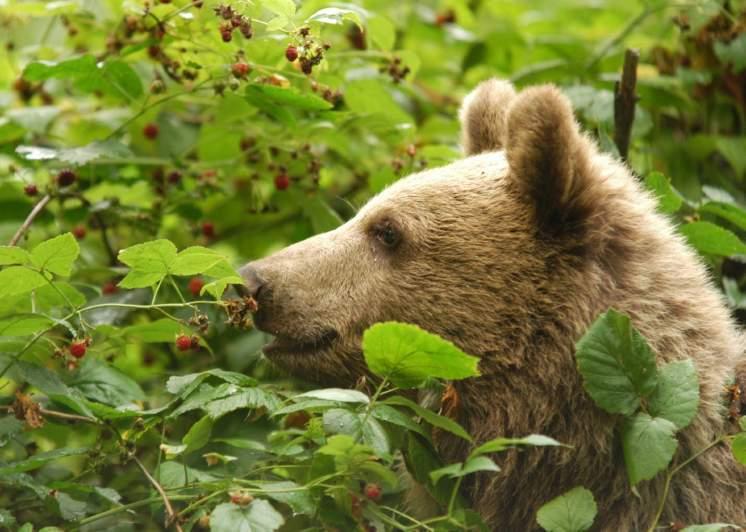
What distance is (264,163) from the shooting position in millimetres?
4977

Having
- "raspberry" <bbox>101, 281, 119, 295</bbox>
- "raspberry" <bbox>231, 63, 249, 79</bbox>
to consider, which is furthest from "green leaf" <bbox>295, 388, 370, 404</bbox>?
"raspberry" <bbox>101, 281, 119, 295</bbox>

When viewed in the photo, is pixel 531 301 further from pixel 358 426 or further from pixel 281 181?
pixel 281 181

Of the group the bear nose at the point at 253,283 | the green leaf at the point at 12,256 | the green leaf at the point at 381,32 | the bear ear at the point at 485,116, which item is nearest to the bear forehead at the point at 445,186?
the bear ear at the point at 485,116

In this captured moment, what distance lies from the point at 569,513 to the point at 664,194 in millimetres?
1477

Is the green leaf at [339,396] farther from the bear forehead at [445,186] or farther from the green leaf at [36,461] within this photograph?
the bear forehead at [445,186]

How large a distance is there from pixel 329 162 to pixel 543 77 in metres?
1.16

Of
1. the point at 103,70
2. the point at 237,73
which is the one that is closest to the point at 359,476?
the point at 237,73

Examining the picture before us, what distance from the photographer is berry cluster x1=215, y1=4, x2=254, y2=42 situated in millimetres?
3643

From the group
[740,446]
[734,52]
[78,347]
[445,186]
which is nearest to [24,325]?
[78,347]

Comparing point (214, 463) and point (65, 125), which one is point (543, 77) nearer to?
point (65, 125)

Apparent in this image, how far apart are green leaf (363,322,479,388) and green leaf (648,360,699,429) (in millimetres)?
562

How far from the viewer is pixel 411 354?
116 inches

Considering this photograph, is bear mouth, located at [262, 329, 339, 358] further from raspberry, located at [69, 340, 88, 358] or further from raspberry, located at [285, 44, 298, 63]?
raspberry, located at [285, 44, 298, 63]

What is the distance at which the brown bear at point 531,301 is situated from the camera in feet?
11.3
